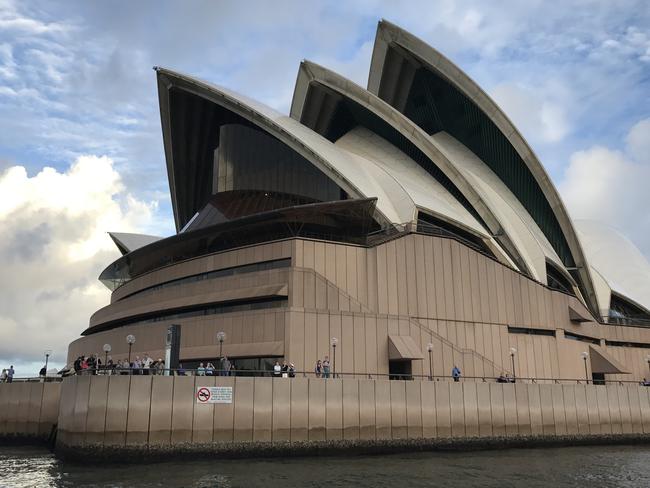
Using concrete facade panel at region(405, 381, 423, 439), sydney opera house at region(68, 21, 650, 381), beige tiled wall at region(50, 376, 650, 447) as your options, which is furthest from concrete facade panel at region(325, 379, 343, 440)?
sydney opera house at region(68, 21, 650, 381)

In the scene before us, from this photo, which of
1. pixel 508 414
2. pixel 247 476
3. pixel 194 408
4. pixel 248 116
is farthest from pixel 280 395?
pixel 248 116

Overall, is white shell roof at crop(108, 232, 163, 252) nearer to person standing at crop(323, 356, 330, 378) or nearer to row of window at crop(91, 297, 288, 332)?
row of window at crop(91, 297, 288, 332)

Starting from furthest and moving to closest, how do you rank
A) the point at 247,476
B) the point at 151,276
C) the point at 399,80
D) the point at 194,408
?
the point at 399,80, the point at 151,276, the point at 194,408, the point at 247,476

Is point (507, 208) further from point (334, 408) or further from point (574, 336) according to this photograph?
point (334, 408)

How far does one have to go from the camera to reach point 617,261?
171ft

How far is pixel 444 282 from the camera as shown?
33312mm

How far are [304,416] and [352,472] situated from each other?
4055mm

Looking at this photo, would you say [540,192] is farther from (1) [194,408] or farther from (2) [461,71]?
(1) [194,408]

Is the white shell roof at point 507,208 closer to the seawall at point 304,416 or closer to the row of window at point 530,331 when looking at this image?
the row of window at point 530,331

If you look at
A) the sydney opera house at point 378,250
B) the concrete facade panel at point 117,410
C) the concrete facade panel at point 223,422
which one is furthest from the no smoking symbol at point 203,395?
the sydney opera house at point 378,250

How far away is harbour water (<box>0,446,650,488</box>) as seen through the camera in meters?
17.6

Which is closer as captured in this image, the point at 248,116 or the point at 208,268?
the point at 208,268

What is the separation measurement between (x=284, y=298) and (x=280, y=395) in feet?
26.4

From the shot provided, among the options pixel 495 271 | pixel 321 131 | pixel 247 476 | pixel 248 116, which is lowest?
pixel 247 476
